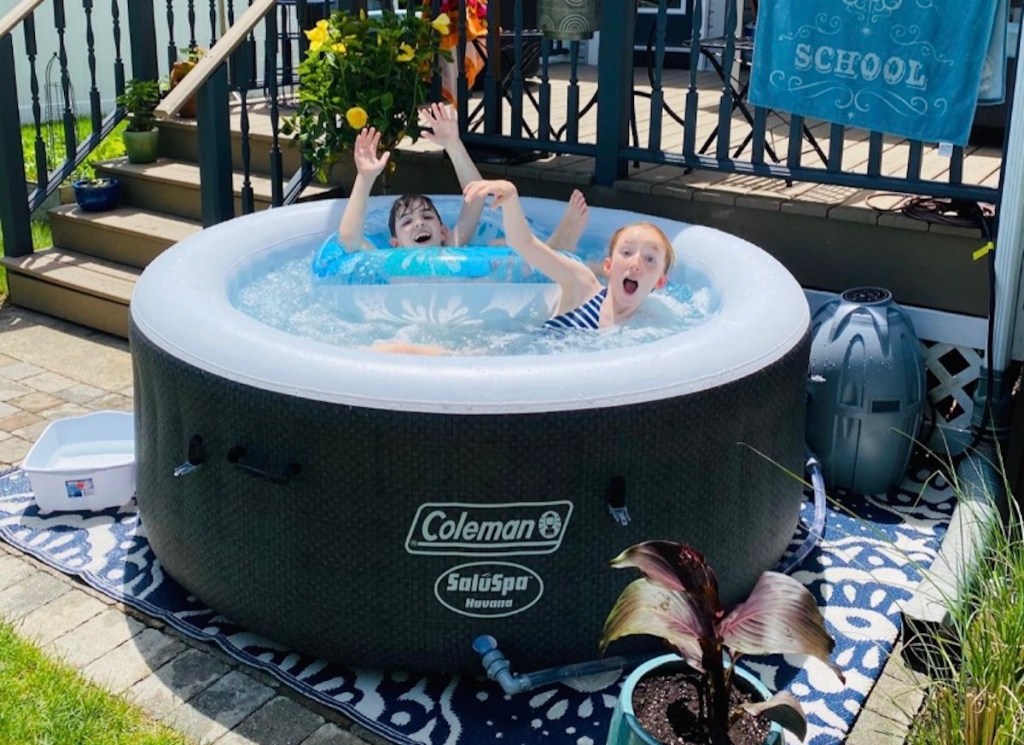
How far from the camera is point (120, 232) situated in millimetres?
5738

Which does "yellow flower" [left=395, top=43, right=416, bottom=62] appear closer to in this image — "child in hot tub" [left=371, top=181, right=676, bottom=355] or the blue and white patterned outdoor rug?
"child in hot tub" [left=371, top=181, right=676, bottom=355]

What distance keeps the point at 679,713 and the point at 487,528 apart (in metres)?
0.71

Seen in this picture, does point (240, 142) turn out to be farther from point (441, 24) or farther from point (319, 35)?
point (441, 24)

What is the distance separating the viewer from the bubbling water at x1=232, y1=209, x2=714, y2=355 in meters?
3.71

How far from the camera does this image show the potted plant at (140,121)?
6.18 metres

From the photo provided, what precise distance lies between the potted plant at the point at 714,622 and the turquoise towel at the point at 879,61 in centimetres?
245

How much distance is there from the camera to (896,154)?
5180mm

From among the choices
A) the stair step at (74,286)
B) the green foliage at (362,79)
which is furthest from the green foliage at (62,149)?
the green foliage at (362,79)

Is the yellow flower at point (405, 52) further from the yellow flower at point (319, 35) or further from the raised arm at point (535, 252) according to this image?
the raised arm at point (535, 252)

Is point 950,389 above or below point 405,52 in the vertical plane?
below

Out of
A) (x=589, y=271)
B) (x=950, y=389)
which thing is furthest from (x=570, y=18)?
(x=950, y=389)

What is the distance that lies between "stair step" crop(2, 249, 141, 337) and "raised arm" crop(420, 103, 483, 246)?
5.83 feet

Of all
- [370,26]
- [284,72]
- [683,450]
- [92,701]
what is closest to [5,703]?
[92,701]

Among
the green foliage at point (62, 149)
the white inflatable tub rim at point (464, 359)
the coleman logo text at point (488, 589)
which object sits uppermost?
the white inflatable tub rim at point (464, 359)
